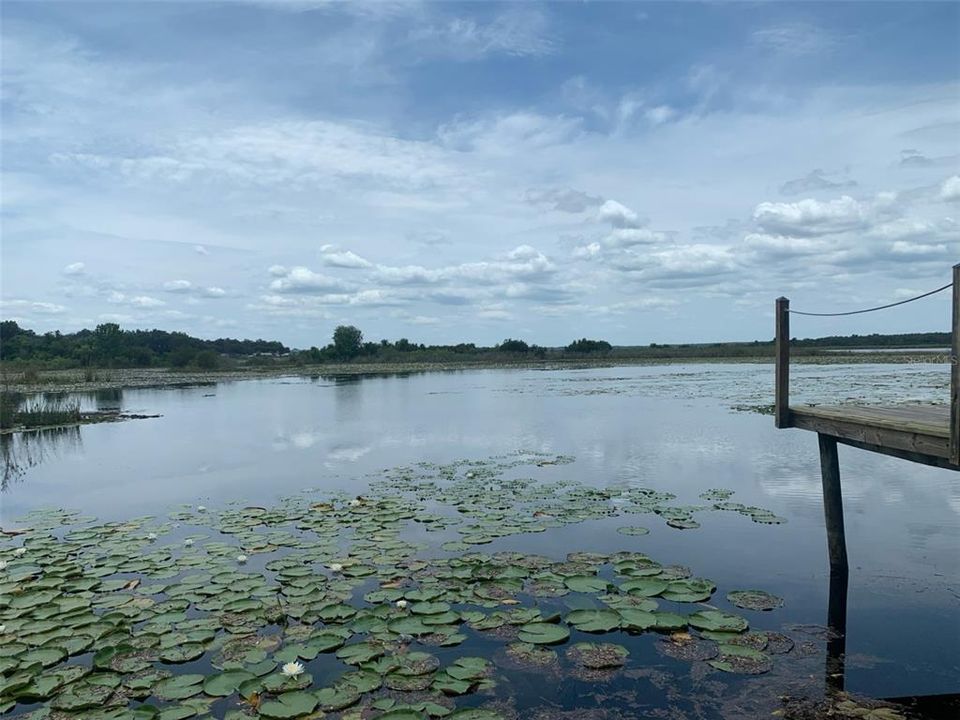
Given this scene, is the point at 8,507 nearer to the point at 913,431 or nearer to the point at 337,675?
the point at 337,675

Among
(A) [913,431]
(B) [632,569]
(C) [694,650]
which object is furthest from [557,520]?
(A) [913,431]

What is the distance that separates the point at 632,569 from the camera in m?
6.32

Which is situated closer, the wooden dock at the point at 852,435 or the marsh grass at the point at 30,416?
the wooden dock at the point at 852,435

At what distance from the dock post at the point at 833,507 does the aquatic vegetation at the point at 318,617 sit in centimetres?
140

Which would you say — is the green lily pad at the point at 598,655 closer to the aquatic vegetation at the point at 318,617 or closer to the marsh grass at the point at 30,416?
the aquatic vegetation at the point at 318,617

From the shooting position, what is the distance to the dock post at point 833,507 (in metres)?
6.58

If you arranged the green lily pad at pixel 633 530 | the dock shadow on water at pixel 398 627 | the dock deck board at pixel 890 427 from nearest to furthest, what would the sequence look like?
the dock shadow on water at pixel 398 627 < the dock deck board at pixel 890 427 < the green lily pad at pixel 633 530

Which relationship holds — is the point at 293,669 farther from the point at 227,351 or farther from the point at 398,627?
the point at 227,351

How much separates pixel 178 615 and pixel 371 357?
75.4 m

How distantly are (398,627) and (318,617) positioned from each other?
68 centimetres

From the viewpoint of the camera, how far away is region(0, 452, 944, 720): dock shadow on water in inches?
163

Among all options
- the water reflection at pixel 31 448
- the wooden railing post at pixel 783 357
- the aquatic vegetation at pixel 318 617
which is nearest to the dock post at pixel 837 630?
the aquatic vegetation at pixel 318 617

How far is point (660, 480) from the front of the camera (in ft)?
35.4

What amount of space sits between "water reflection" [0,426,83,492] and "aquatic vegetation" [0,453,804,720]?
233 inches
